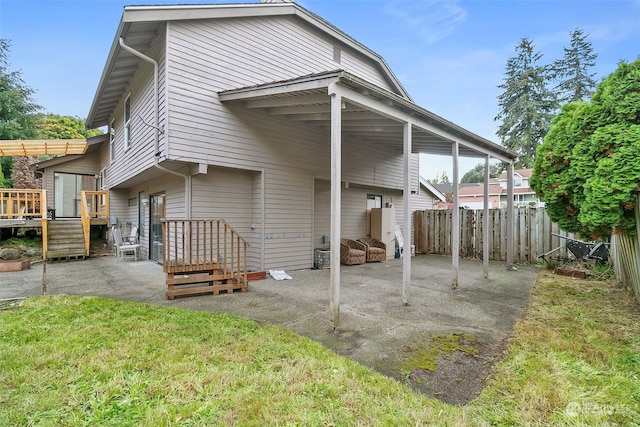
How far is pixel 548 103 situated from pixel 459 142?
80.7ft

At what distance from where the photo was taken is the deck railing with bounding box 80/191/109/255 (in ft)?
33.5

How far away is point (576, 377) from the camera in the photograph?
2580mm

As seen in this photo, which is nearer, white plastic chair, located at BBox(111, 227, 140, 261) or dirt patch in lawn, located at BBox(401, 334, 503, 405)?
dirt patch in lawn, located at BBox(401, 334, 503, 405)

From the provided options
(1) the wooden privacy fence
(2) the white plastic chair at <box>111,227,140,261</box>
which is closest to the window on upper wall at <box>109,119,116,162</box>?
(2) the white plastic chair at <box>111,227,140,261</box>

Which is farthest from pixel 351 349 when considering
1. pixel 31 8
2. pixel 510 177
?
pixel 31 8

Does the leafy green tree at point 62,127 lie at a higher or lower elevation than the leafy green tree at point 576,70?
lower

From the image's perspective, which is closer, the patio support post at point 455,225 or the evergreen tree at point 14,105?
the patio support post at point 455,225

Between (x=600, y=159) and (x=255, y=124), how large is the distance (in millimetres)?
6289

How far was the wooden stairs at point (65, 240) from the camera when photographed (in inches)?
365

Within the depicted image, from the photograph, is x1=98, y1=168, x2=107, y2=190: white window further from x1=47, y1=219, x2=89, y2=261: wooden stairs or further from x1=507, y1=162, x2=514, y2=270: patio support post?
x1=507, y1=162, x2=514, y2=270: patio support post

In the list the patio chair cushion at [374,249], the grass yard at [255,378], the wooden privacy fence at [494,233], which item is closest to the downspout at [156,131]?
the grass yard at [255,378]

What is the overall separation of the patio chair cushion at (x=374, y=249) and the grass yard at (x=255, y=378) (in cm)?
573

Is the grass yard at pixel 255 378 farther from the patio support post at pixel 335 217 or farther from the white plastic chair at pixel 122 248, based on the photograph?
the white plastic chair at pixel 122 248

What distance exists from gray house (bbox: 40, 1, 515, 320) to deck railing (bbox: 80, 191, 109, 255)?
73.8 inches
